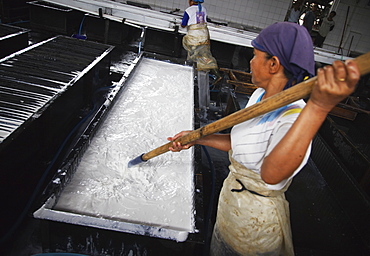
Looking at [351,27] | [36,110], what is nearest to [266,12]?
[351,27]

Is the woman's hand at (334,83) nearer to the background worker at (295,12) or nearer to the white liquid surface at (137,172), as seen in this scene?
the white liquid surface at (137,172)

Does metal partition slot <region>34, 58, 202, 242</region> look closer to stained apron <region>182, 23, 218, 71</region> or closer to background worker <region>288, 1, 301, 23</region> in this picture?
stained apron <region>182, 23, 218, 71</region>

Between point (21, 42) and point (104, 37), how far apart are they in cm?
323

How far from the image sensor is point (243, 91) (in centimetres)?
464

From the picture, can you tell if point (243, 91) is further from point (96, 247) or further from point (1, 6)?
point (1, 6)

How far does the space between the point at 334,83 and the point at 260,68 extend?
0.46 metres

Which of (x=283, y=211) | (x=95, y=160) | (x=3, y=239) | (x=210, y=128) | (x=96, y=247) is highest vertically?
(x=210, y=128)

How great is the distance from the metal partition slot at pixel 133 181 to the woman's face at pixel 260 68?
855mm

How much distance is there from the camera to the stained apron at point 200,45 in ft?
15.6

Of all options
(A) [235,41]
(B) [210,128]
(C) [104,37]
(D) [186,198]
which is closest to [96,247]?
(D) [186,198]

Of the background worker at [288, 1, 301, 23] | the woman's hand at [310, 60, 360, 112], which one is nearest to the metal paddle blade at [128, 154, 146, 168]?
the woman's hand at [310, 60, 360, 112]

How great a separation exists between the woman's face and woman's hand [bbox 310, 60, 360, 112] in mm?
374

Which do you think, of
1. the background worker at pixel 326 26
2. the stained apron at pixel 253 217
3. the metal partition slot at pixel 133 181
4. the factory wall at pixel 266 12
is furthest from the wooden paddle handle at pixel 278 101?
the background worker at pixel 326 26

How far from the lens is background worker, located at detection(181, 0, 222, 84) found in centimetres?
461
